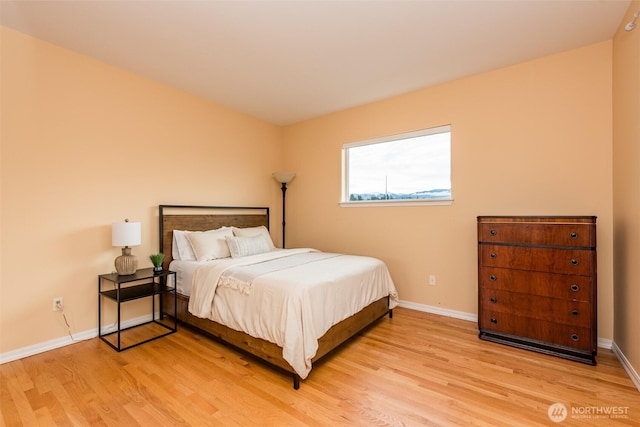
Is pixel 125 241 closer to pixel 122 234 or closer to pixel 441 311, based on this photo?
pixel 122 234

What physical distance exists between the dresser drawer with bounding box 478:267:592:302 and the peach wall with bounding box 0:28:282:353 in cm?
323

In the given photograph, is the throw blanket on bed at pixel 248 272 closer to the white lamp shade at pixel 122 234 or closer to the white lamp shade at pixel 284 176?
the white lamp shade at pixel 122 234

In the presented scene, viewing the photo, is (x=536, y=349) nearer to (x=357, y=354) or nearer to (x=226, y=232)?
(x=357, y=354)

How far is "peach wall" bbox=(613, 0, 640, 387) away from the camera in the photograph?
76.4 inches

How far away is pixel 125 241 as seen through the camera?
2572mm

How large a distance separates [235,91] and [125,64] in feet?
3.52

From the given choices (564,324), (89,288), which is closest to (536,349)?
(564,324)

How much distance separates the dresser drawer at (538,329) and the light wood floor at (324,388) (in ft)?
0.47

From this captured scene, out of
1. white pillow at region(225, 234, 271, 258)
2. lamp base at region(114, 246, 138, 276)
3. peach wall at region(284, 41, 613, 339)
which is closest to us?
peach wall at region(284, 41, 613, 339)

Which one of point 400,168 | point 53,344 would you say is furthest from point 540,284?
point 53,344

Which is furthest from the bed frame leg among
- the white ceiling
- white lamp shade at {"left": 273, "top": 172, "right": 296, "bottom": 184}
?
white lamp shade at {"left": 273, "top": 172, "right": 296, "bottom": 184}

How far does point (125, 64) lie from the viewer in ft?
9.21

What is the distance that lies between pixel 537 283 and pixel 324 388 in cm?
189

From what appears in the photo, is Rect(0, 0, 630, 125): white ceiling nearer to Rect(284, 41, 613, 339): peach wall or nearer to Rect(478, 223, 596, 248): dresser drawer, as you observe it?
Rect(284, 41, 613, 339): peach wall
